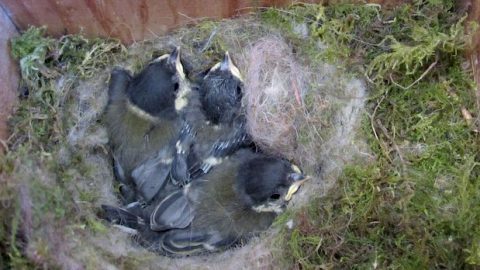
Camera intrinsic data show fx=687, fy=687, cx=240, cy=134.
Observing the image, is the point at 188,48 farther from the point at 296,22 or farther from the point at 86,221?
the point at 86,221

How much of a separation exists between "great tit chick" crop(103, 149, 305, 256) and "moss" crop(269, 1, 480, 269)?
14 cm

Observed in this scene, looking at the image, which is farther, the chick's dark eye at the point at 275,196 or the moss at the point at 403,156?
the chick's dark eye at the point at 275,196

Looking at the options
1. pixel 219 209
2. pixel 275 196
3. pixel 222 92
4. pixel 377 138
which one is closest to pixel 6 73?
pixel 222 92

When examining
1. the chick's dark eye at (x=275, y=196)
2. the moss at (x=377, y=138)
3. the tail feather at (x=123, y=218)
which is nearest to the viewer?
the moss at (x=377, y=138)

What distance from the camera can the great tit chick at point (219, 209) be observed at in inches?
93.4

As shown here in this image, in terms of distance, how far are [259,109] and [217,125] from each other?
168 millimetres

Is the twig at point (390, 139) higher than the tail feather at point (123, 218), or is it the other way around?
the twig at point (390, 139)

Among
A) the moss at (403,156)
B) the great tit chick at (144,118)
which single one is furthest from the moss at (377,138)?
the great tit chick at (144,118)

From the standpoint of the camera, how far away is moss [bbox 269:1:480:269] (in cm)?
221

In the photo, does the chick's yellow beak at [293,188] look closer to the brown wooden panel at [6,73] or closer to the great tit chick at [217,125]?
the great tit chick at [217,125]

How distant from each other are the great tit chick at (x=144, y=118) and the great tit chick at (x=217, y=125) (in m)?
0.07

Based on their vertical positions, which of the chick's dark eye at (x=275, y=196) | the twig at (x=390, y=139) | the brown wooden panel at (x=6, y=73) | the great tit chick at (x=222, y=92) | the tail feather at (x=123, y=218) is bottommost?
the chick's dark eye at (x=275, y=196)

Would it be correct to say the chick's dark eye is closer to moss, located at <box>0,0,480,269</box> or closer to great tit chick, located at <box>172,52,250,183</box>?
moss, located at <box>0,0,480,269</box>

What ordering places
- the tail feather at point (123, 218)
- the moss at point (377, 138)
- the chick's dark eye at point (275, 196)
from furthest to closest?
the chick's dark eye at point (275, 196), the tail feather at point (123, 218), the moss at point (377, 138)
